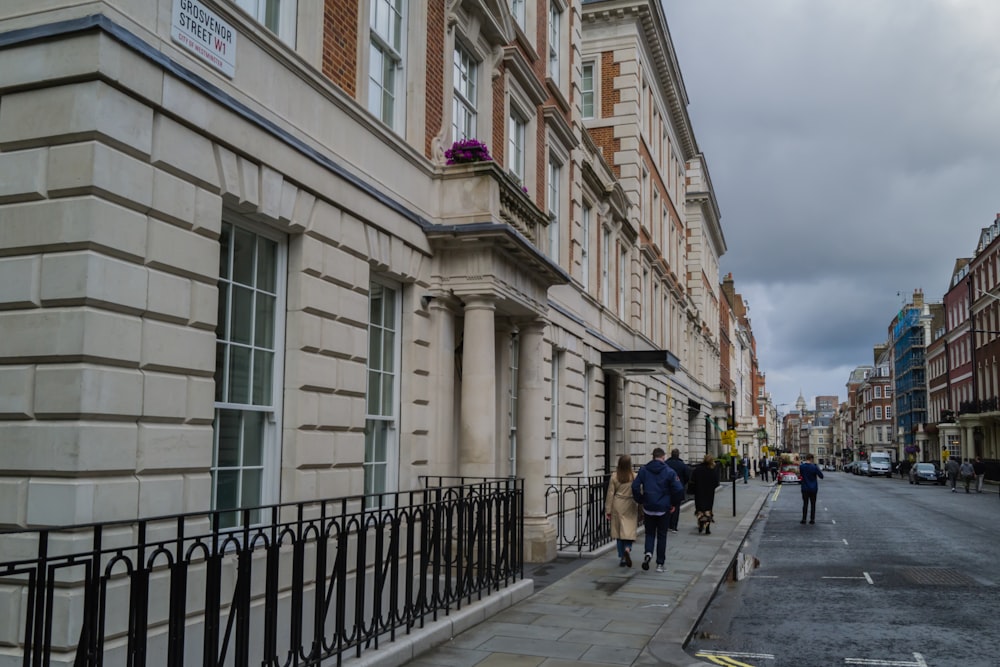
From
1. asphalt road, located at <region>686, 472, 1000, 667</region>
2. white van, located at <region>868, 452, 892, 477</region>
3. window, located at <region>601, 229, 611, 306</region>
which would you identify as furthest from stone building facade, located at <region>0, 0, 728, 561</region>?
white van, located at <region>868, 452, 892, 477</region>

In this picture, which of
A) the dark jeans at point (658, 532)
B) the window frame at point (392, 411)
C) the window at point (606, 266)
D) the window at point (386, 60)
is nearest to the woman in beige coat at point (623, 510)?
the dark jeans at point (658, 532)

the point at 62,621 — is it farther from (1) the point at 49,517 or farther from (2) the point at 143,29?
(2) the point at 143,29

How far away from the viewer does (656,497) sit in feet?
41.3

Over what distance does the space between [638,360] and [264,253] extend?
13.7 metres

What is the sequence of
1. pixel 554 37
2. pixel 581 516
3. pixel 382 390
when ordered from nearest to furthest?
pixel 382 390, pixel 581 516, pixel 554 37

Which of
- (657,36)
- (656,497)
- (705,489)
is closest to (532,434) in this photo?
(656,497)

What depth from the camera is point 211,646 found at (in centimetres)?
512

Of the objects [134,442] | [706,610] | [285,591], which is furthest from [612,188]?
[134,442]

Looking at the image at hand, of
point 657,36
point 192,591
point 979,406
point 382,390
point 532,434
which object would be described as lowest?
point 192,591

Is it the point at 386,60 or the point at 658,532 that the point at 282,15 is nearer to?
the point at 386,60

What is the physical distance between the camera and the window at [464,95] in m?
12.4

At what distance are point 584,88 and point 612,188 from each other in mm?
6137

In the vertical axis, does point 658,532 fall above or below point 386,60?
below

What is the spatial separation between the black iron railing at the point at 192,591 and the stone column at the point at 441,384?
8.15ft
